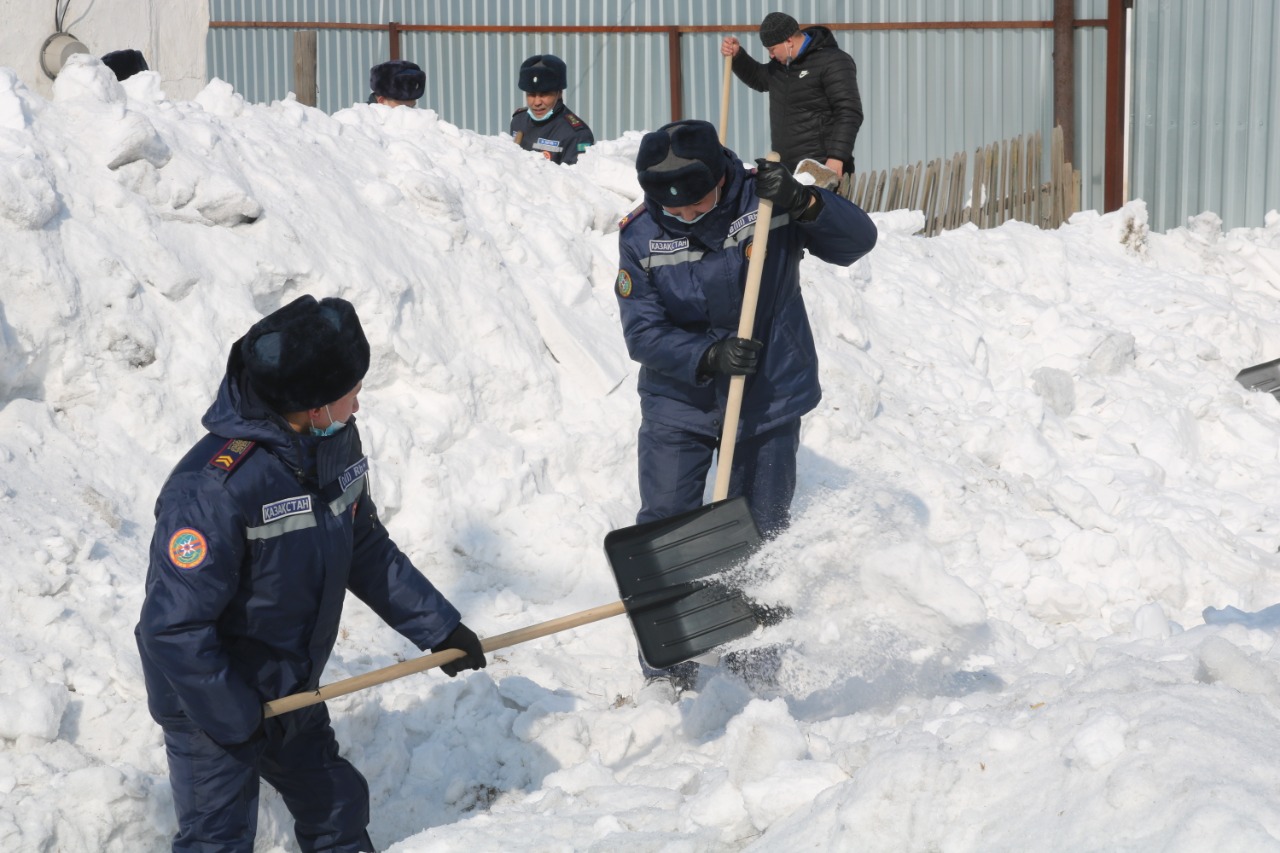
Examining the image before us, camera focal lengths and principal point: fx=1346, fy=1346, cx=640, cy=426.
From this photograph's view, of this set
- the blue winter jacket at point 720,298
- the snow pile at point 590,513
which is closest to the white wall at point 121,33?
the snow pile at point 590,513

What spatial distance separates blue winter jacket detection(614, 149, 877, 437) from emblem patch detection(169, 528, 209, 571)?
169cm

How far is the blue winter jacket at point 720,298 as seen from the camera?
13.8ft

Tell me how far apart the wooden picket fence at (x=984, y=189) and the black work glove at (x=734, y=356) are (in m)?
5.05

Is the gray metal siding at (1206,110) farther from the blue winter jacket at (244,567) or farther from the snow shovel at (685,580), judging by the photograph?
the blue winter jacket at (244,567)

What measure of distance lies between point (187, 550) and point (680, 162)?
187 centimetres

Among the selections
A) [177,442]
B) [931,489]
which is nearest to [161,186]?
[177,442]

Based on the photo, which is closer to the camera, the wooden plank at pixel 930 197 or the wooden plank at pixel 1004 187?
the wooden plank at pixel 930 197

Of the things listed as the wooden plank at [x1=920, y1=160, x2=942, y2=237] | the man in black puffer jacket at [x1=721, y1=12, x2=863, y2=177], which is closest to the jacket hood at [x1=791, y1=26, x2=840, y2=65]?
the man in black puffer jacket at [x1=721, y1=12, x2=863, y2=177]

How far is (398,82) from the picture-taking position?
8.12 meters

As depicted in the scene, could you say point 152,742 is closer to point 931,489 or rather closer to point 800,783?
point 800,783

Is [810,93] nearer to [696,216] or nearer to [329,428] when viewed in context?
[696,216]

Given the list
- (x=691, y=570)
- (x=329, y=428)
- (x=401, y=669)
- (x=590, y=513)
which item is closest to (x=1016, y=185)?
(x=590, y=513)

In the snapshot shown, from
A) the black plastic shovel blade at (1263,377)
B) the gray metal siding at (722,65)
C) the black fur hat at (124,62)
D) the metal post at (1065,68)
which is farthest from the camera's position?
the gray metal siding at (722,65)

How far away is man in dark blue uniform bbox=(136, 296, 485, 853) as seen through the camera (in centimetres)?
296
